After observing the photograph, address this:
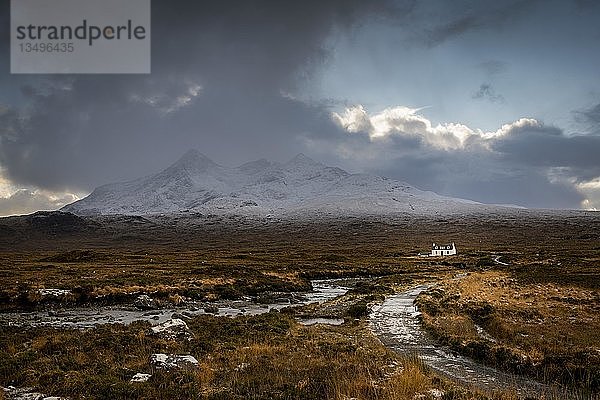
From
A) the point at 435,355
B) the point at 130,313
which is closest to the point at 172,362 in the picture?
the point at 435,355

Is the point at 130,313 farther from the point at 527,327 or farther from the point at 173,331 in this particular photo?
the point at 527,327

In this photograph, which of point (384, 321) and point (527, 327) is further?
point (384, 321)

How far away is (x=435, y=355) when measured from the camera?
22.4 metres

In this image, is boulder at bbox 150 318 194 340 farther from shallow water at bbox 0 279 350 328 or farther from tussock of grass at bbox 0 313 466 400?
shallow water at bbox 0 279 350 328

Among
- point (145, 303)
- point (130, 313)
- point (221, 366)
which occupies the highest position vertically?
point (221, 366)

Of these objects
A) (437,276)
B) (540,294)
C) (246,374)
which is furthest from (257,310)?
(437,276)

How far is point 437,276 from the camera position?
73312 mm

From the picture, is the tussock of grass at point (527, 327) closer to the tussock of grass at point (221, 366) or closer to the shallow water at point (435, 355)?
the shallow water at point (435, 355)

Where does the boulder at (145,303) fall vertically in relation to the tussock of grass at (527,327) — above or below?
below

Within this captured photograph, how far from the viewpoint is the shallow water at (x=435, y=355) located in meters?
17.2

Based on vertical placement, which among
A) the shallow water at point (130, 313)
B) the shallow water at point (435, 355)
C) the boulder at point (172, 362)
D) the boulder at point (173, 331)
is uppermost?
the boulder at point (172, 362)

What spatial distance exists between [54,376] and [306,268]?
67.7 metres

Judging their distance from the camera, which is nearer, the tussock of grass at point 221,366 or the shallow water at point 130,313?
the tussock of grass at point 221,366

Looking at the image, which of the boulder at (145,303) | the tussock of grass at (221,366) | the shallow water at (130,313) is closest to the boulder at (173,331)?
the tussock of grass at (221,366)
